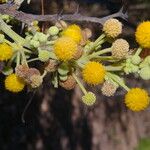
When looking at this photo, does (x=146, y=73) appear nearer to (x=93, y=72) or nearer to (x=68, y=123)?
Answer: (x=93, y=72)

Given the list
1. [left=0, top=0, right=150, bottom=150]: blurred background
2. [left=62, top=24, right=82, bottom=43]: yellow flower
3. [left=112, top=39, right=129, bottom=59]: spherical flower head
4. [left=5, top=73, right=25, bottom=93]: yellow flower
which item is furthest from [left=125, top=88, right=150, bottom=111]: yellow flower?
[left=0, top=0, right=150, bottom=150]: blurred background

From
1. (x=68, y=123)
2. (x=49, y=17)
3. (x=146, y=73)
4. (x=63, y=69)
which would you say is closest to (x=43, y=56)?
(x=63, y=69)

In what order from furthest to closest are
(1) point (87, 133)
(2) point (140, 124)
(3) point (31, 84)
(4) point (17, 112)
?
(2) point (140, 124)
(1) point (87, 133)
(4) point (17, 112)
(3) point (31, 84)

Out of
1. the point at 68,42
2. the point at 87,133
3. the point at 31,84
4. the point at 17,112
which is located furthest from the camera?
the point at 87,133

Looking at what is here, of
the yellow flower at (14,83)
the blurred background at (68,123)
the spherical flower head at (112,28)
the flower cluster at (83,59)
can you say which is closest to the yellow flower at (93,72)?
the flower cluster at (83,59)

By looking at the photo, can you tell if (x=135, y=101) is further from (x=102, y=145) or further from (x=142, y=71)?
(x=102, y=145)

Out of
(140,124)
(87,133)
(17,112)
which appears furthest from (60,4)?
(140,124)
